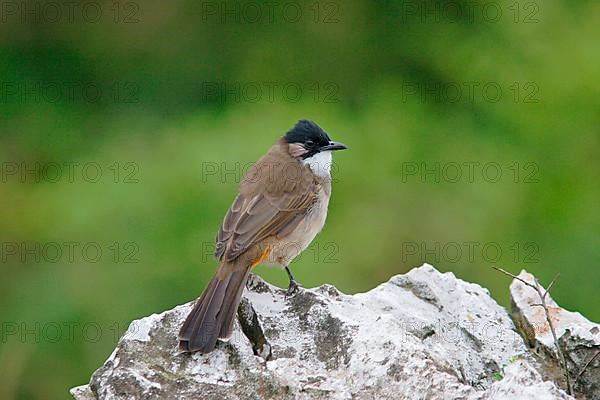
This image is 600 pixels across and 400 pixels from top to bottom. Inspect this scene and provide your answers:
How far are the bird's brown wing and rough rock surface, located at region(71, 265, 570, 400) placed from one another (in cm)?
32

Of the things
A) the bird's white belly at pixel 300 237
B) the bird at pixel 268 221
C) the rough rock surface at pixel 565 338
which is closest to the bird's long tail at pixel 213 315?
the bird at pixel 268 221

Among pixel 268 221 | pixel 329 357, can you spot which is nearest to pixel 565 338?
pixel 329 357

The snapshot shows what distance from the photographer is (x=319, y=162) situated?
4.40 m

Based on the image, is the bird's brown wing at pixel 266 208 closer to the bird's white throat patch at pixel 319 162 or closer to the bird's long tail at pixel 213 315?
the bird's white throat patch at pixel 319 162

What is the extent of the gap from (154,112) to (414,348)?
449 centimetres

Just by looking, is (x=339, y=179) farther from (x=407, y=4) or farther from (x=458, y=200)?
(x=407, y=4)

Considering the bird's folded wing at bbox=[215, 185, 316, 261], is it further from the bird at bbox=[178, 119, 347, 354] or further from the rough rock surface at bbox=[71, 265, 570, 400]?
the rough rock surface at bbox=[71, 265, 570, 400]

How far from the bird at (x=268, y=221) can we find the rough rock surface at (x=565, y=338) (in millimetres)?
797

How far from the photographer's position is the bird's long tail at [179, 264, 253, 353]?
2.93 metres

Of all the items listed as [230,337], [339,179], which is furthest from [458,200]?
[230,337]

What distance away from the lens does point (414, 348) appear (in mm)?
2787

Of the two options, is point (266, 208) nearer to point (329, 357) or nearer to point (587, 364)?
point (329, 357)

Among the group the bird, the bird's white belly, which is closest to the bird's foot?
the bird

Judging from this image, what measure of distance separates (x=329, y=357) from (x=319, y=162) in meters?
1.58
